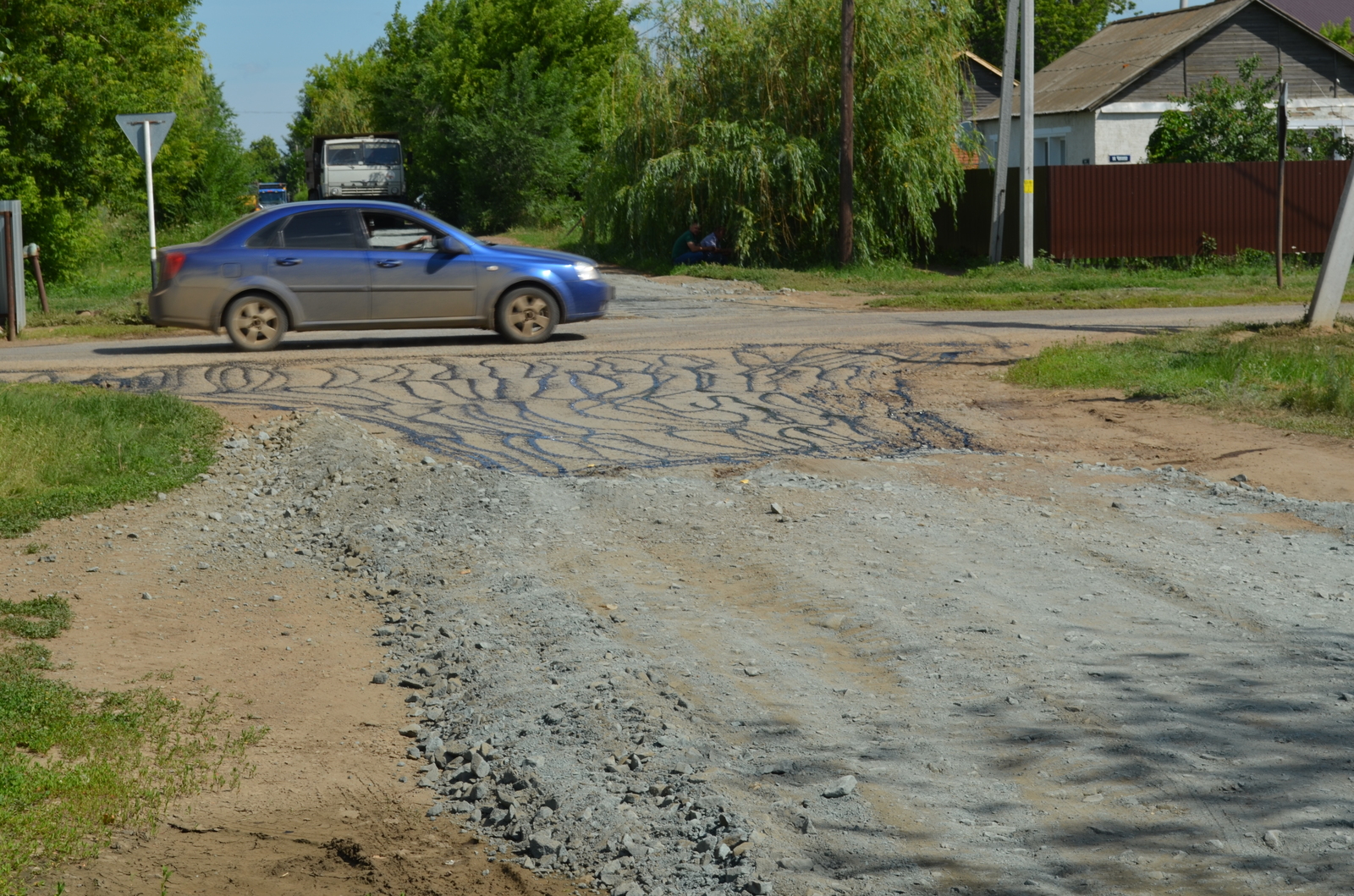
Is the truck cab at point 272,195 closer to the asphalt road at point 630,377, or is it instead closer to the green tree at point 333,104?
the green tree at point 333,104

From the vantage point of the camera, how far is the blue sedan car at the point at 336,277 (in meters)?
14.6

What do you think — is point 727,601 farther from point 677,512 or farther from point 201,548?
point 201,548

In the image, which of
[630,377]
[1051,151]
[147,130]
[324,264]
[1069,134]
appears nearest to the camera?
[630,377]

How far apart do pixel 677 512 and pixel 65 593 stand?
3.11 m

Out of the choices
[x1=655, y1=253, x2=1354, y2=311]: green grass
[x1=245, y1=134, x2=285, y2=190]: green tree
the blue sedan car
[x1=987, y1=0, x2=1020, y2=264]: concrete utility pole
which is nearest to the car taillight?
the blue sedan car

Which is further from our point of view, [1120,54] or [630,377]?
[1120,54]

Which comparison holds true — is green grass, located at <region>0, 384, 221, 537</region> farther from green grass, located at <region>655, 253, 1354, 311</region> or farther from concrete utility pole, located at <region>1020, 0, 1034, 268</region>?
concrete utility pole, located at <region>1020, 0, 1034, 268</region>

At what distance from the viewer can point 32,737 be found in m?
4.68

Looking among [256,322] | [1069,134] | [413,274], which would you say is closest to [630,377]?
[413,274]

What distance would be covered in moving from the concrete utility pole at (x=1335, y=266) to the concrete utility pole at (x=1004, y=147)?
12.1m

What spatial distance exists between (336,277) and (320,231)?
0.52m

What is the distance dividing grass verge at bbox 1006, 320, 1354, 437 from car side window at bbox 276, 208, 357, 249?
720cm

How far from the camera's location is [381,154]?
40594mm

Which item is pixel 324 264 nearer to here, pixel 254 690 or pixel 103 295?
pixel 254 690
